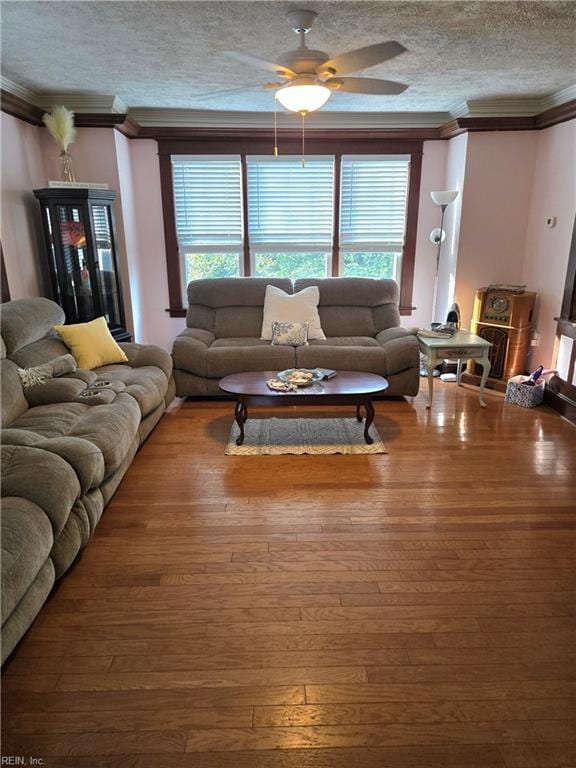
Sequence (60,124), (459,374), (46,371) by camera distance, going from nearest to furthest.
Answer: (46,371), (60,124), (459,374)

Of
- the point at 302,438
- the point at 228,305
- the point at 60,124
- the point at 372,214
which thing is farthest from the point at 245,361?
the point at 60,124

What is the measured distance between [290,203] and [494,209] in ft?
7.03

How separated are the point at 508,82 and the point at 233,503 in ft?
12.9

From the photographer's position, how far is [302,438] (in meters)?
3.68

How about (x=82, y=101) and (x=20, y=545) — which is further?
(x=82, y=101)

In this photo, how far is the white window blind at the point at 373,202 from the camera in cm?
532

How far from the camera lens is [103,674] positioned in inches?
68.7

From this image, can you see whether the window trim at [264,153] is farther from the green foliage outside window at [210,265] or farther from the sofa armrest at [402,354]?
the sofa armrest at [402,354]

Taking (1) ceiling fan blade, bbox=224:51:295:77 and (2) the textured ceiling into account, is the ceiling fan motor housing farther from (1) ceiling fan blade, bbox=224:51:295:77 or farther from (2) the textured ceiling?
(2) the textured ceiling

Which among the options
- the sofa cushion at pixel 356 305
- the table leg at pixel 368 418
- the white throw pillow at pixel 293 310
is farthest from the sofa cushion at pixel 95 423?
the sofa cushion at pixel 356 305

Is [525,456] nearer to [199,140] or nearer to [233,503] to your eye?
[233,503]

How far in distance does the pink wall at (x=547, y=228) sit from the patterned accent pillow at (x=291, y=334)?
7.48 feet

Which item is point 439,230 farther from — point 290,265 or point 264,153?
point 264,153

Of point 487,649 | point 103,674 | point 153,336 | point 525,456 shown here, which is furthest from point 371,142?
point 103,674
